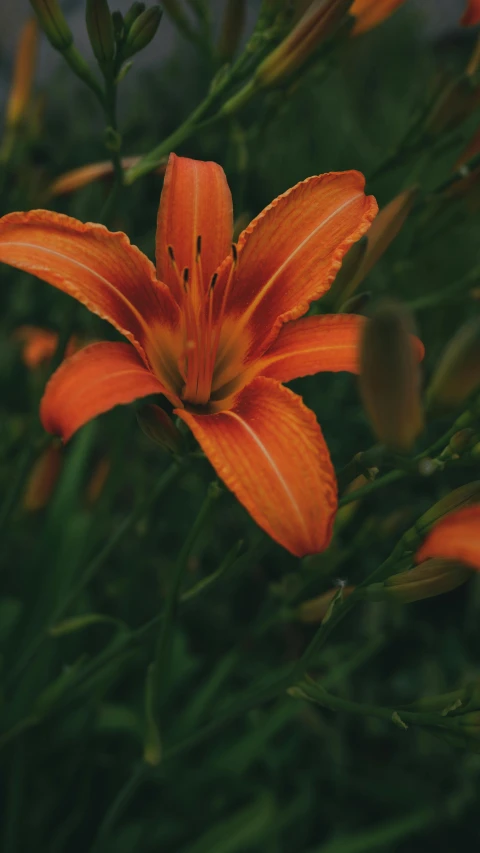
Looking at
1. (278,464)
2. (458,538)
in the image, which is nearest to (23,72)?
(278,464)

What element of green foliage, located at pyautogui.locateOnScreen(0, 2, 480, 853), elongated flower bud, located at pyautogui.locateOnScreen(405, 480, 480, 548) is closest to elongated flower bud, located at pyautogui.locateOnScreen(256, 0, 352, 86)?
green foliage, located at pyautogui.locateOnScreen(0, 2, 480, 853)

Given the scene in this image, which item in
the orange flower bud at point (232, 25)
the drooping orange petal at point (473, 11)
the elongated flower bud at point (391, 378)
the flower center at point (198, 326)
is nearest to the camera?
the elongated flower bud at point (391, 378)

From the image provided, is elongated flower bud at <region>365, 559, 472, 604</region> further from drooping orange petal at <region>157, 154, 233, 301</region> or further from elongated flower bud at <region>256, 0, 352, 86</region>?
elongated flower bud at <region>256, 0, 352, 86</region>

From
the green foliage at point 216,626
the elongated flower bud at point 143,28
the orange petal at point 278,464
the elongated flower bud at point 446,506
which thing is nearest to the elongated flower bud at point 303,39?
the green foliage at point 216,626

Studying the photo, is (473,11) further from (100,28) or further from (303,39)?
(100,28)

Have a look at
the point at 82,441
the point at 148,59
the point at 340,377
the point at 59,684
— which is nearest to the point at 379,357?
the point at 59,684

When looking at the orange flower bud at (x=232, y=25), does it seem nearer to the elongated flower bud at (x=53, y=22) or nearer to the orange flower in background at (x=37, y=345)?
the elongated flower bud at (x=53, y=22)
